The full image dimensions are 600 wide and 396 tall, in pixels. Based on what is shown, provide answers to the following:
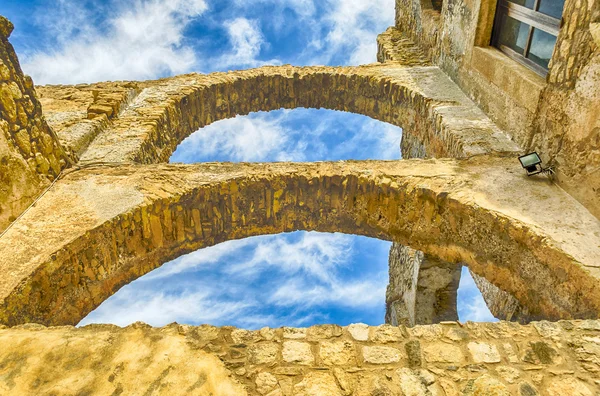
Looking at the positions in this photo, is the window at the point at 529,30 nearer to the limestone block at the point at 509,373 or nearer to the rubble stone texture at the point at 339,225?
the rubble stone texture at the point at 339,225

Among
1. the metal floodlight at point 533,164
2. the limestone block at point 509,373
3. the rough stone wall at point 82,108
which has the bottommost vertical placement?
the limestone block at point 509,373

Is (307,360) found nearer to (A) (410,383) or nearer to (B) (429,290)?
(A) (410,383)

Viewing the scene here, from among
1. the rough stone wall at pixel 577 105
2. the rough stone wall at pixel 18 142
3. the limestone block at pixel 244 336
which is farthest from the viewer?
the rough stone wall at pixel 18 142

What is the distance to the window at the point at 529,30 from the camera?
3.97 meters

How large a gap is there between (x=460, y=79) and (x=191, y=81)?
14.2 feet

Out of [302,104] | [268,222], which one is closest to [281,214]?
[268,222]

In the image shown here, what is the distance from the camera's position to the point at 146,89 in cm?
658

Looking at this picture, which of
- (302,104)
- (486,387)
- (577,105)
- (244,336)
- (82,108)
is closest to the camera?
(486,387)

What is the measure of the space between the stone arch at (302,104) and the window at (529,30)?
79 cm

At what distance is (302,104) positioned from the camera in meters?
7.22

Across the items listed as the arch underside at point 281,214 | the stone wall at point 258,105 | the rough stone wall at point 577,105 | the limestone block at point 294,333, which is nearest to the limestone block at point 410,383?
the limestone block at point 294,333

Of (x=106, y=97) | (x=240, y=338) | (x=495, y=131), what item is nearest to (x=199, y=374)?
(x=240, y=338)

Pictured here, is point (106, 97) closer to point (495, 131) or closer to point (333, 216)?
point (333, 216)

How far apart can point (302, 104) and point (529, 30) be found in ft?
12.3
